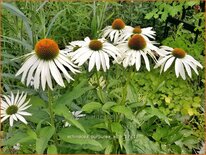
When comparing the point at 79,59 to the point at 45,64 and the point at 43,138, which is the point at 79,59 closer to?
the point at 45,64

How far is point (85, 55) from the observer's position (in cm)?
124

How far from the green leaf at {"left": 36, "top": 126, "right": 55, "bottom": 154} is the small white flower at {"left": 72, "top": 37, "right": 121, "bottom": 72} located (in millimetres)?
242

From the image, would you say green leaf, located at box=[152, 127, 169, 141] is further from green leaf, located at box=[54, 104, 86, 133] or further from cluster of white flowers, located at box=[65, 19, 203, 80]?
green leaf, located at box=[54, 104, 86, 133]

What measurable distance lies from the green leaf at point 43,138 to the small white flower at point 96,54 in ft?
0.79

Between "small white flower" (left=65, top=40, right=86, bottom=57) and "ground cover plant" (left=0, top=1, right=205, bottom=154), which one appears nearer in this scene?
"ground cover plant" (left=0, top=1, right=205, bottom=154)

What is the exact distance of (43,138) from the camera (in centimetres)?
122

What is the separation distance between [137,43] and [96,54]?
145mm

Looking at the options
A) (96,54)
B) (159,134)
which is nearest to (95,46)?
(96,54)

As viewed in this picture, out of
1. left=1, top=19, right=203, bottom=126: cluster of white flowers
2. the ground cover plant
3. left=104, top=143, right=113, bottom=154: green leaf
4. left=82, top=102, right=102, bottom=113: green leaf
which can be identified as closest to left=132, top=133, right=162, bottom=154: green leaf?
the ground cover plant

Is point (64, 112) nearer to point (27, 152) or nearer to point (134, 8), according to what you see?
point (27, 152)

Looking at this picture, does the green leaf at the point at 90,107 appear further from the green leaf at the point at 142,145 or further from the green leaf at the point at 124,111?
the green leaf at the point at 142,145

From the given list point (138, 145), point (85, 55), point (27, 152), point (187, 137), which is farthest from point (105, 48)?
point (187, 137)

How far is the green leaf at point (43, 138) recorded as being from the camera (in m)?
1.18

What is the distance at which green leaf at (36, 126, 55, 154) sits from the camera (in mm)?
1184
